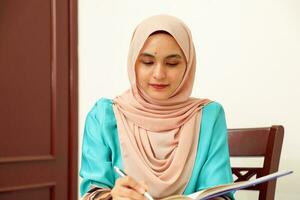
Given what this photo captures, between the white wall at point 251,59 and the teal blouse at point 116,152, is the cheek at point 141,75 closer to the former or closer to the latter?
the teal blouse at point 116,152

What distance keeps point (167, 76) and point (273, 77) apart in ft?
2.74

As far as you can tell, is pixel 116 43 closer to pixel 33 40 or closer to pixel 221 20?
pixel 33 40

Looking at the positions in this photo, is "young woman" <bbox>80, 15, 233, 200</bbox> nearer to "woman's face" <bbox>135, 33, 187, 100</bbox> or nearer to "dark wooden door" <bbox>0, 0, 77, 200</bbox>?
"woman's face" <bbox>135, 33, 187, 100</bbox>

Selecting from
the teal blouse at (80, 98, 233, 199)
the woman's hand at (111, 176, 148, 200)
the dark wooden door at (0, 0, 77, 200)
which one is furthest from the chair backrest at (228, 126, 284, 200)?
the dark wooden door at (0, 0, 77, 200)

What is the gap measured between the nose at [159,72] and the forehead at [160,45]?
0.10 feet

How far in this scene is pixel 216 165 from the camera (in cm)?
98

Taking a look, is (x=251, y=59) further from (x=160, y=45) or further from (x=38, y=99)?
(x=38, y=99)

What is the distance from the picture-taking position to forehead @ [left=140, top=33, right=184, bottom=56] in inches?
37.8

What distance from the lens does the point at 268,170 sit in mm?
1197

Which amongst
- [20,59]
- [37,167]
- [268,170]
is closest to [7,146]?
[37,167]

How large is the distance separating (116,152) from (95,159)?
0.05 meters

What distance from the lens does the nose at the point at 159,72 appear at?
96 cm

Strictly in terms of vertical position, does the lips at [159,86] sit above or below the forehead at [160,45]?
below

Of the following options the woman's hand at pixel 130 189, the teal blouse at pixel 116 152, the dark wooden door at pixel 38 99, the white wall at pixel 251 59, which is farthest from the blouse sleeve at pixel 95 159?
the dark wooden door at pixel 38 99
